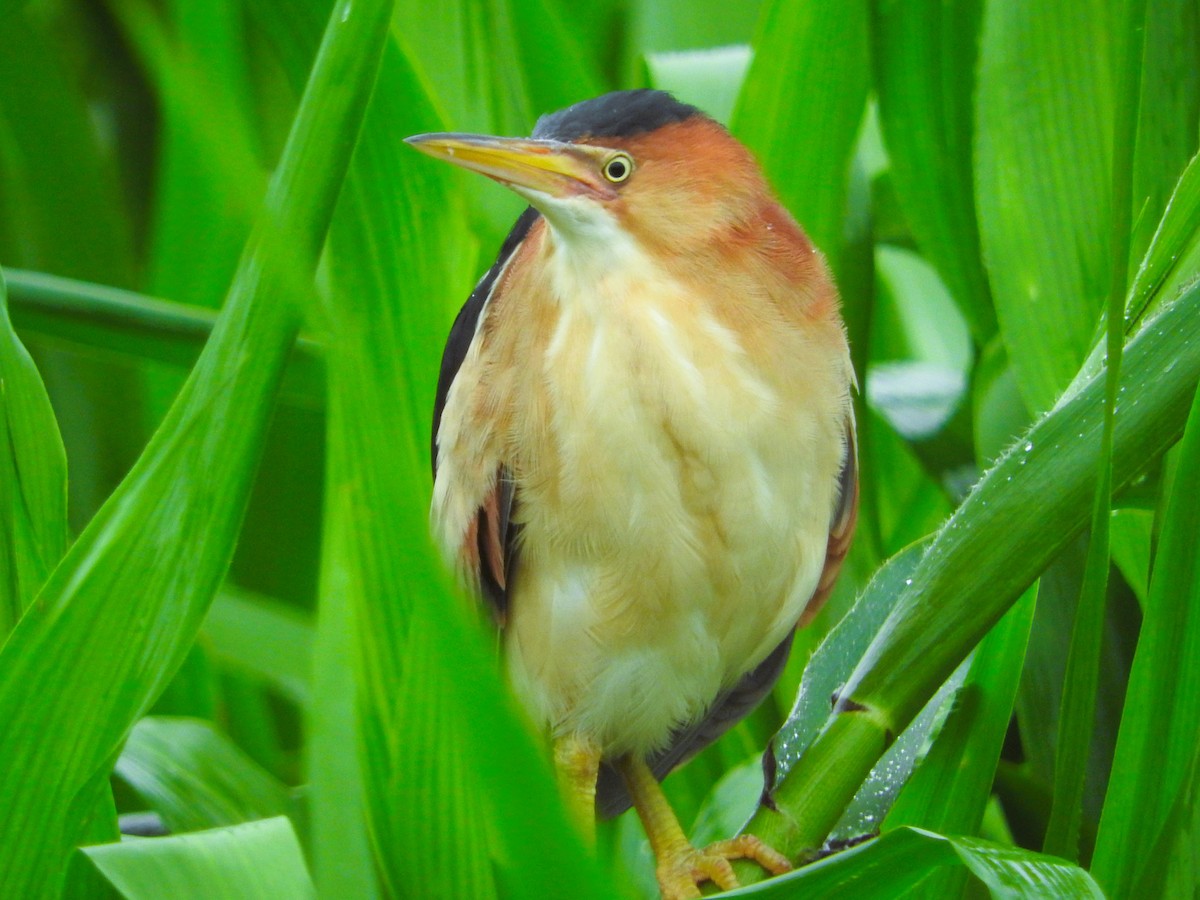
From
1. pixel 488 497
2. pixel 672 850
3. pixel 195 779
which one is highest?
pixel 488 497

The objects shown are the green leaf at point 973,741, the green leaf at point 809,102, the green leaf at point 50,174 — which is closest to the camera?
the green leaf at point 973,741

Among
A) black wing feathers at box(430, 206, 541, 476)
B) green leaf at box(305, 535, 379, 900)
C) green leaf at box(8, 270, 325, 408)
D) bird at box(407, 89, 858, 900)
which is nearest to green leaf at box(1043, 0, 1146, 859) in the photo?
bird at box(407, 89, 858, 900)

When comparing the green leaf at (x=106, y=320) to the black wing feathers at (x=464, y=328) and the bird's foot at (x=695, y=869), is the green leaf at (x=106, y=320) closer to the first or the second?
the black wing feathers at (x=464, y=328)

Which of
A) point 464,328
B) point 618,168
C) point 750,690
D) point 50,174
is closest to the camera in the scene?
point 618,168

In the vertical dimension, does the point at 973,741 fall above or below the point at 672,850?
above

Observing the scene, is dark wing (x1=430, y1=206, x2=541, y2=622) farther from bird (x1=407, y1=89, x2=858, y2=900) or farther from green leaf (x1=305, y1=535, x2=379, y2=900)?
Result: green leaf (x1=305, y1=535, x2=379, y2=900)

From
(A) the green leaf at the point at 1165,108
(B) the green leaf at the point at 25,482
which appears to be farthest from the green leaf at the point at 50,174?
(A) the green leaf at the point at 1165,108

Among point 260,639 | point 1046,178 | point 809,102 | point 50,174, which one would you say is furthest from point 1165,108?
point 50,174

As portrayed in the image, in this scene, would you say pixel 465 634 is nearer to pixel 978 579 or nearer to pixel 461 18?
pixel 978 579

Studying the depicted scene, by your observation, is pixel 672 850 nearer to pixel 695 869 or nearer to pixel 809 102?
pixel 695 869
